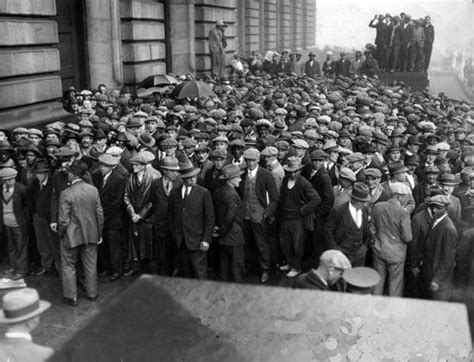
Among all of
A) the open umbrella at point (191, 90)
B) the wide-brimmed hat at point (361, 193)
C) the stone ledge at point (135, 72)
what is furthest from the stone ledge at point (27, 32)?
the wide-brimmed hat at point (361, 193)

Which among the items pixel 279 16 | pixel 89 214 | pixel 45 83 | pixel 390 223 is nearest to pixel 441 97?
pixel 45 83

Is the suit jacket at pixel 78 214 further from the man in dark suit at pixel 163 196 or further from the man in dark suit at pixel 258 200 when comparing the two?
the man in dark suit at pixel 258 200

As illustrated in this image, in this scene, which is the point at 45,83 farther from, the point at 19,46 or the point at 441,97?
the point at 441,97

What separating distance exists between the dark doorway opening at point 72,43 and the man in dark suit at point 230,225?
28.8ft

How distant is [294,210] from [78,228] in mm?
2599

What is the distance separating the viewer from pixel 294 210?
7441 mm

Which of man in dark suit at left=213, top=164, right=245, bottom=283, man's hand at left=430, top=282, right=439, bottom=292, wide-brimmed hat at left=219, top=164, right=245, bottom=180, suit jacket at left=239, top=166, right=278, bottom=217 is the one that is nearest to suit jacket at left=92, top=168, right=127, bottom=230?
man in dark suit at left=213, top=164, right=245, bottom=283

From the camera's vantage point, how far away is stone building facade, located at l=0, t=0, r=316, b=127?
11305 millimetres

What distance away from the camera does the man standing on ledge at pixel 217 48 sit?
20375 mm

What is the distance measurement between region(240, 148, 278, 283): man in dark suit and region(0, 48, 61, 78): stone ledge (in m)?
5.94

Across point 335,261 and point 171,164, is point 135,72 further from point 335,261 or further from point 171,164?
point 335,261

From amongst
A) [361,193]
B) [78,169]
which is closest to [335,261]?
[361,193]

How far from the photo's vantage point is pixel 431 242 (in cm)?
614

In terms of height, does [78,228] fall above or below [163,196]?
below
